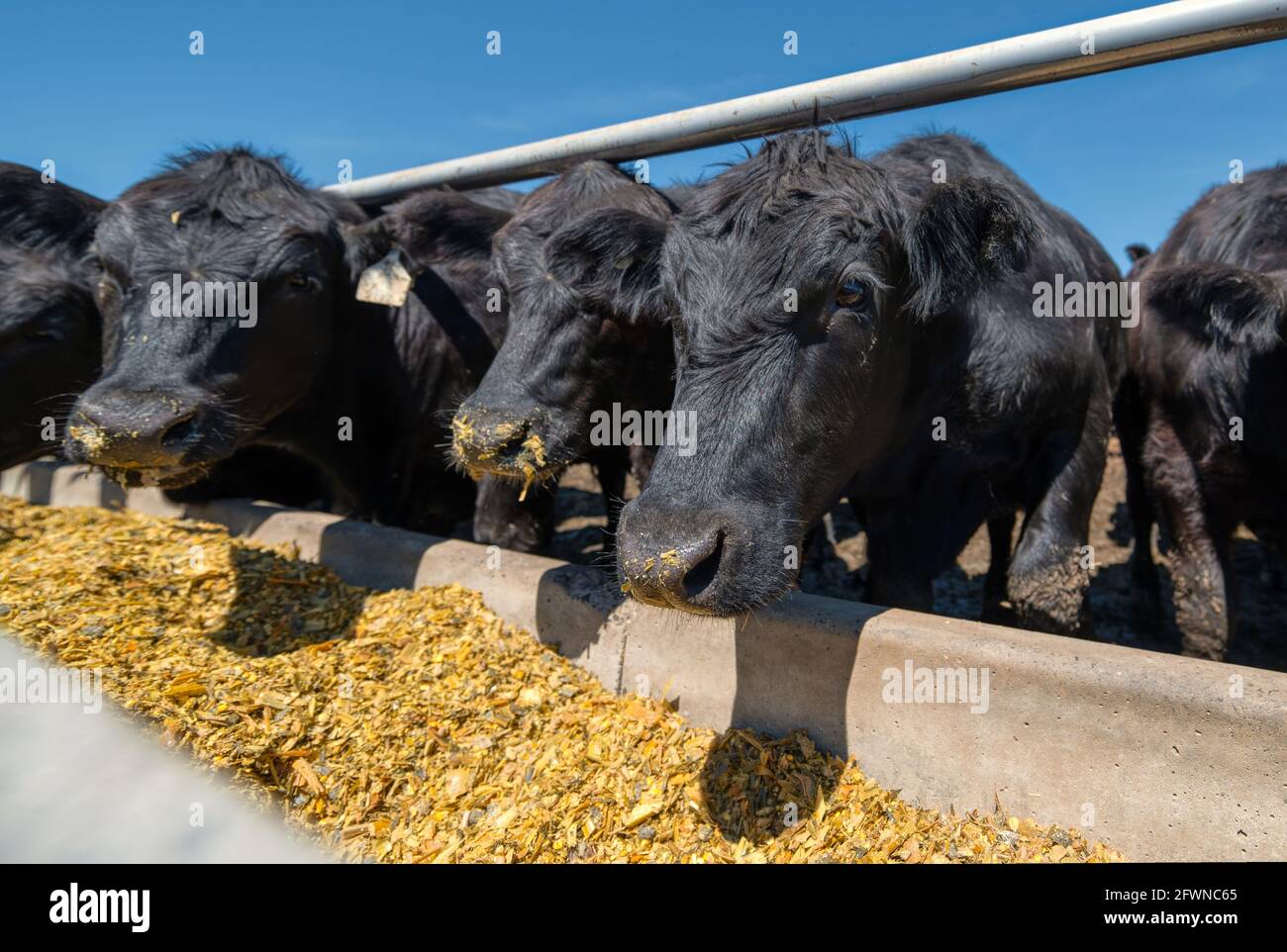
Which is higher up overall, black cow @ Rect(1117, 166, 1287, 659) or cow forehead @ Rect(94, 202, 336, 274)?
cow forehead @ Rect(94, 202, 336, 274)

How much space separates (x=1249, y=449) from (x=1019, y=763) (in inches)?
73.7

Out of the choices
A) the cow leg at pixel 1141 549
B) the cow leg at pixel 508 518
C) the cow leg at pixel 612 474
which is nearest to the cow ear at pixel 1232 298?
the cow leg at pixel 1141 549

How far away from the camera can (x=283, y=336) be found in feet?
13.1

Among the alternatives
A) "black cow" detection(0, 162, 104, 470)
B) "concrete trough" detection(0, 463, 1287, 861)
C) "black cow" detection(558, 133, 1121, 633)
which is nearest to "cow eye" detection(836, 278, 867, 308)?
"black cow" detection(558, 133, 1121, 633)

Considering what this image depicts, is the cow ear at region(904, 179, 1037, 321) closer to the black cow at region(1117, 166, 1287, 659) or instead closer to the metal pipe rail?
the metal pipe rail

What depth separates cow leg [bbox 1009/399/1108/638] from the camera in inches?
119

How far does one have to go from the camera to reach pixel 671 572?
1.90 m

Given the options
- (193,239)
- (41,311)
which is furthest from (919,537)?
(41,311)

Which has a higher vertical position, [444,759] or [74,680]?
[74,680]

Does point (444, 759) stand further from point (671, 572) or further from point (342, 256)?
point (342, 256)

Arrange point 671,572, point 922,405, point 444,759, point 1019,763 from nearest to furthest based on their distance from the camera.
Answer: point 671,572, point 1019,763, point 444,759, point 922,405

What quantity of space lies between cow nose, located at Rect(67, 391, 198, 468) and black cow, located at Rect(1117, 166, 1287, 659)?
3.66 metres

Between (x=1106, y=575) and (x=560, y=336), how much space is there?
15.7 ft
